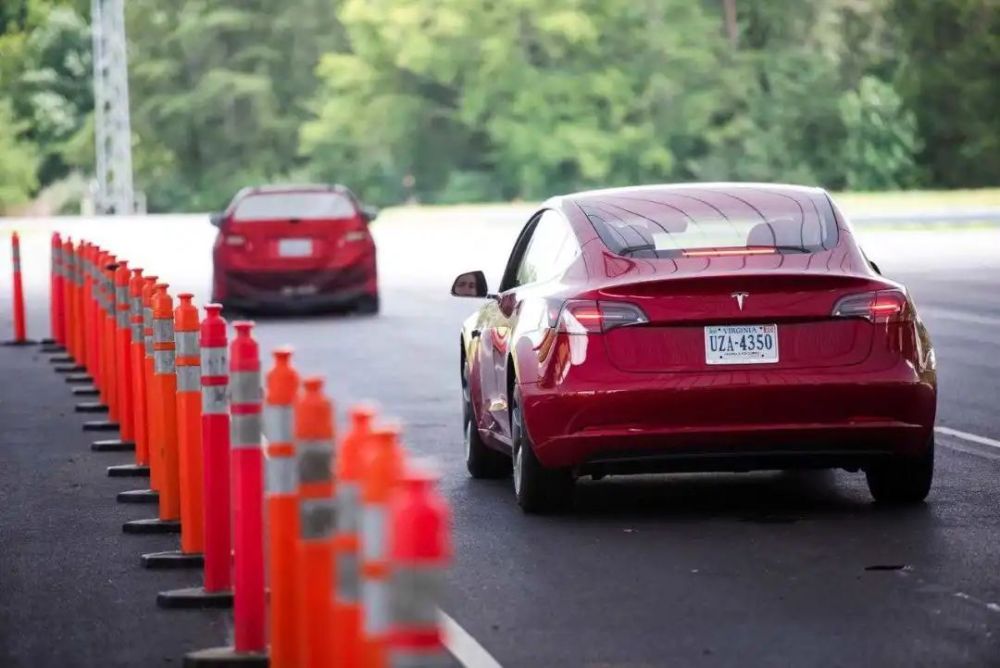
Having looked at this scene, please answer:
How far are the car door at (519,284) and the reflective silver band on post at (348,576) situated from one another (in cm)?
582

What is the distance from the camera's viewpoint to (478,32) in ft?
303

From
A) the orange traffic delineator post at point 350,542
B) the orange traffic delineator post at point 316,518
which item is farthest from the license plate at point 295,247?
the orange traffic delineator post at point 350,542

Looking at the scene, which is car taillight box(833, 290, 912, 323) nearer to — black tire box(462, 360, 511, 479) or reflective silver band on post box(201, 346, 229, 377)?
black tire box(462, 360, 511, 479)

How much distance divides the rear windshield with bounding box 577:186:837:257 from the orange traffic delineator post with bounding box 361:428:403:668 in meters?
6.24

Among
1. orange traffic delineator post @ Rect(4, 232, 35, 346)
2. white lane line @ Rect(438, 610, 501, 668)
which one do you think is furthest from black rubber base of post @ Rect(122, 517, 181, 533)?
orange traffic delineator post @ Rect(4, 232, 35, 346)

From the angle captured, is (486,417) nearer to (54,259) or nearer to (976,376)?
(976,376)

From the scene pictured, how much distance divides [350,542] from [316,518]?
26.7 inches

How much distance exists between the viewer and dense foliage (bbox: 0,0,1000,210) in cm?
9025

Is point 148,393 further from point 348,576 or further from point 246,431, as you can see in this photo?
point 348,576

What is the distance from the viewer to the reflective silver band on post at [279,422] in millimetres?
6523

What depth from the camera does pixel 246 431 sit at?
7.17 m

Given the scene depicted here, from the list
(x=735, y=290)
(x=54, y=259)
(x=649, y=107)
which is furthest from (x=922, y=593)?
(x=649, y=107)

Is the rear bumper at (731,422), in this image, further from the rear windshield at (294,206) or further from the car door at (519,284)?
the rear windshield at (294,206)

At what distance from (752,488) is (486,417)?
1294mm
